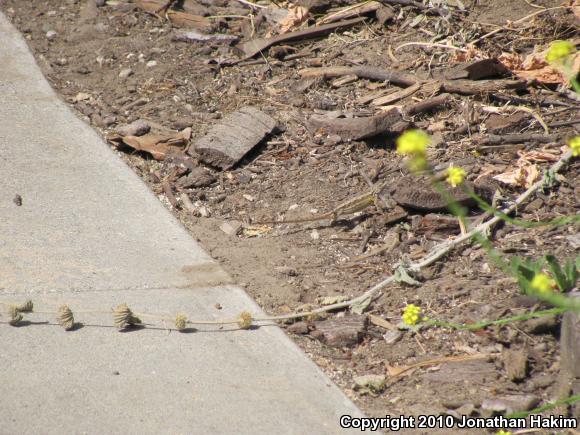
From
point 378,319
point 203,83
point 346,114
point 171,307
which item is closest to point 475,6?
point 346,114

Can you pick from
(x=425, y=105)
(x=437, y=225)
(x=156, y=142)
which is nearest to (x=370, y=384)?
(x=437, y=225)

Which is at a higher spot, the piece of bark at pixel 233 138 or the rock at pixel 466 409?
the rock at pixel 466 409

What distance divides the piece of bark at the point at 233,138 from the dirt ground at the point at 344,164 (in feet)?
0.29

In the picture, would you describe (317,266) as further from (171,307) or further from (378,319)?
(171,307)

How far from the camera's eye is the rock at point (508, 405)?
8.67ft

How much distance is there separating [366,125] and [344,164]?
0.85ft

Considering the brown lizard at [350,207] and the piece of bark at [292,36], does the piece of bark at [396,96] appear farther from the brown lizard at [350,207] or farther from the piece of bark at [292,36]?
the piece of bark at [292,36]

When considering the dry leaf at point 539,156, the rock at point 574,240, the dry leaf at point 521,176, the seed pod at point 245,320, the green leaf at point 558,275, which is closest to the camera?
the green leaf at point 558,275

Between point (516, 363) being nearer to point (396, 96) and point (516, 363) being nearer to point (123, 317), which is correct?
point (123, 317)

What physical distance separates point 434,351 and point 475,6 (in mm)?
3084

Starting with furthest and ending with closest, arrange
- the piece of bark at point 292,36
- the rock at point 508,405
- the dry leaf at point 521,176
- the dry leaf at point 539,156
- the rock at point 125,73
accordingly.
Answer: the piece of bark at point 292,36 → the rock at point 125,73 → the dry leaf at point 539,156 → the dry leaf at point 521,176 → the rock at point 508,405

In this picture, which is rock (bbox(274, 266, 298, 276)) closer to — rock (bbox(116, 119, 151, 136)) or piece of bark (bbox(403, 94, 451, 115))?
piece of bark (bbox(403, 94, 451, 115))

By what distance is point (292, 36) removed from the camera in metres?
5.37

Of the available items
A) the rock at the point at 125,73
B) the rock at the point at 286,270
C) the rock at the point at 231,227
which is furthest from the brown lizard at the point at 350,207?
the rock at the point at 125,73
